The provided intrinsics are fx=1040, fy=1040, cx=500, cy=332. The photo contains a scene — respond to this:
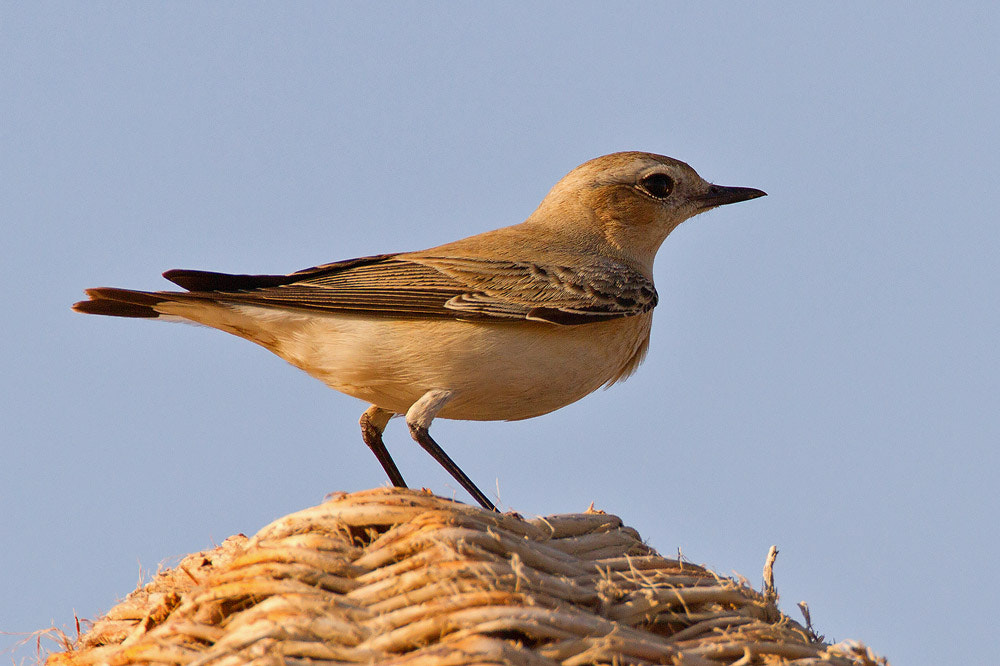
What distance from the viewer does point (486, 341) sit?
6371mm

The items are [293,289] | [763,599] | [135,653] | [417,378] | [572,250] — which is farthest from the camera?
[572,250]

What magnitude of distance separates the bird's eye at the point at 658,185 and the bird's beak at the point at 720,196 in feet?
1.06

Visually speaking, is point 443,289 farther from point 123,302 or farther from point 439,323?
point 123,302

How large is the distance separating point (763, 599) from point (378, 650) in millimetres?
1653

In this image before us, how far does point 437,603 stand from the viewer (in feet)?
10.6

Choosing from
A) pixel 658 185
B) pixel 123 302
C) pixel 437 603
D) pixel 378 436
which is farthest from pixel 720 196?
pixel 437 603

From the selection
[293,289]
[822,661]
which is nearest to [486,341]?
[293,289]

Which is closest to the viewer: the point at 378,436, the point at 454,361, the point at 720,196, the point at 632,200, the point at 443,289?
the point at 454,361

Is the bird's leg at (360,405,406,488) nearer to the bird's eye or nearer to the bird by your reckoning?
the bird

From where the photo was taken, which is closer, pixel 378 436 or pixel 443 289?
A: pixel 443 289

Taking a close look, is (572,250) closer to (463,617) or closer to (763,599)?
(763,599)

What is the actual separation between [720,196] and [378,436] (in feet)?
12.1

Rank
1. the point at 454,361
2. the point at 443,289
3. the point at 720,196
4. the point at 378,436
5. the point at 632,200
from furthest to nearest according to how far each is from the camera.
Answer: the point at 720,196 < the point at 632,200 < the point at 378,436 < the point at 443,289 < the point at 454,361

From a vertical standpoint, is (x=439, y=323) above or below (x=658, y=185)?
below
